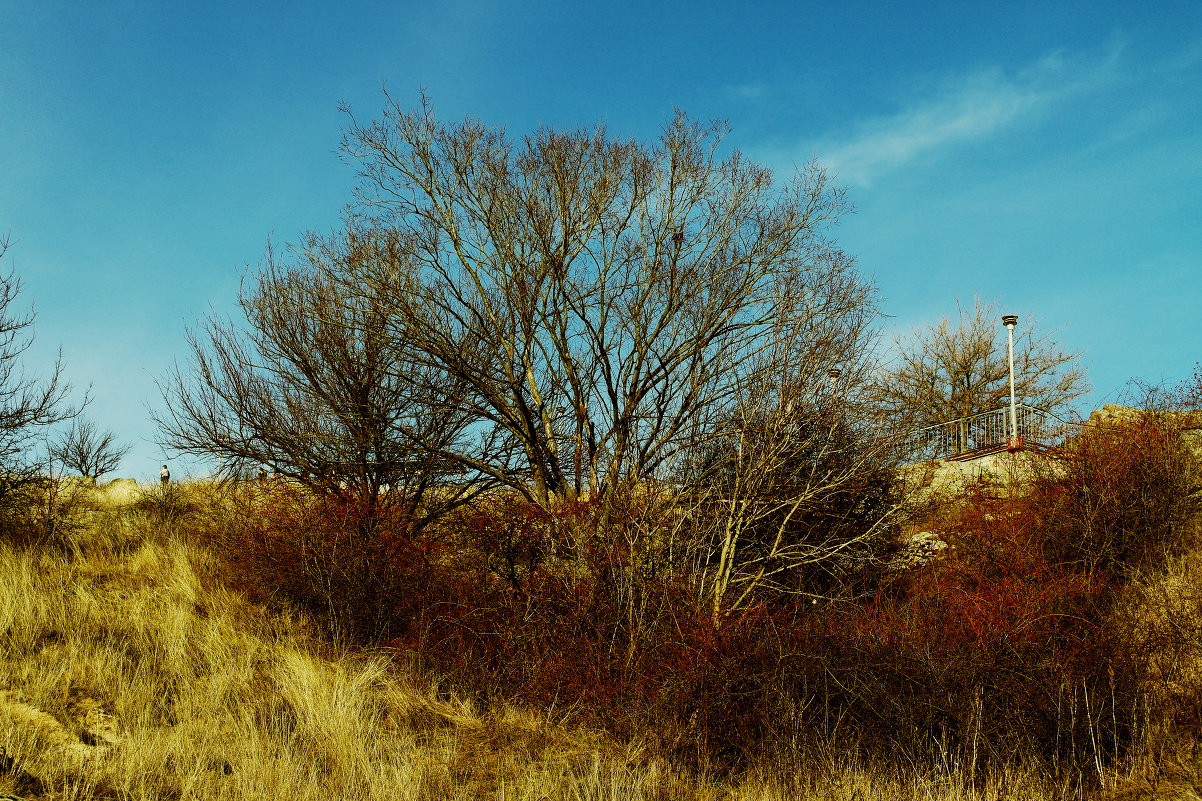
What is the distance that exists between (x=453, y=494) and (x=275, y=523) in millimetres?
3147

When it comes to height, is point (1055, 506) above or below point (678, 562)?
above

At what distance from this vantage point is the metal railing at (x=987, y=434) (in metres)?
14.8

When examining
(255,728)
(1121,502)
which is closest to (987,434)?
(1121,502)

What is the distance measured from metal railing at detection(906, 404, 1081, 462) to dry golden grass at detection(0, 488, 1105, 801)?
816 centimetres

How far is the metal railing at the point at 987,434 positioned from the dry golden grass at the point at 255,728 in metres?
8.16

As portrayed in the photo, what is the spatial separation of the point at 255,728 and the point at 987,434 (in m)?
21.9

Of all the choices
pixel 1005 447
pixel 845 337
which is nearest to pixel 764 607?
pixel 845 337

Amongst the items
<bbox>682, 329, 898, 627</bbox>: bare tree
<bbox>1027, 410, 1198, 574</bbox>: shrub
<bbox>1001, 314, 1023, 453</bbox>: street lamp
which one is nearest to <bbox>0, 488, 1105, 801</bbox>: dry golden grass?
<bbox>682, 329, 898, 627</bbox>: bare tree

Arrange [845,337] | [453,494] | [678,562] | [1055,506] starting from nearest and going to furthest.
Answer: [678,562]
[845,337]
[1055,506]
[453,494]

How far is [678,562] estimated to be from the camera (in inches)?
385

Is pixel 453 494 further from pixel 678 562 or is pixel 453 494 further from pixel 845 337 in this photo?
pixel 845 337

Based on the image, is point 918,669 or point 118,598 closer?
point 918,669

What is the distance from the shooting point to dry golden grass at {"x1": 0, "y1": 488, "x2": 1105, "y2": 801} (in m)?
6.05

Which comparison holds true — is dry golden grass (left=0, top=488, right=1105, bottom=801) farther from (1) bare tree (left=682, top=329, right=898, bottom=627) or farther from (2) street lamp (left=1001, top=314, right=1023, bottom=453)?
(2) street lamp (left=1001, top=314, right=1023, bottom=453)
